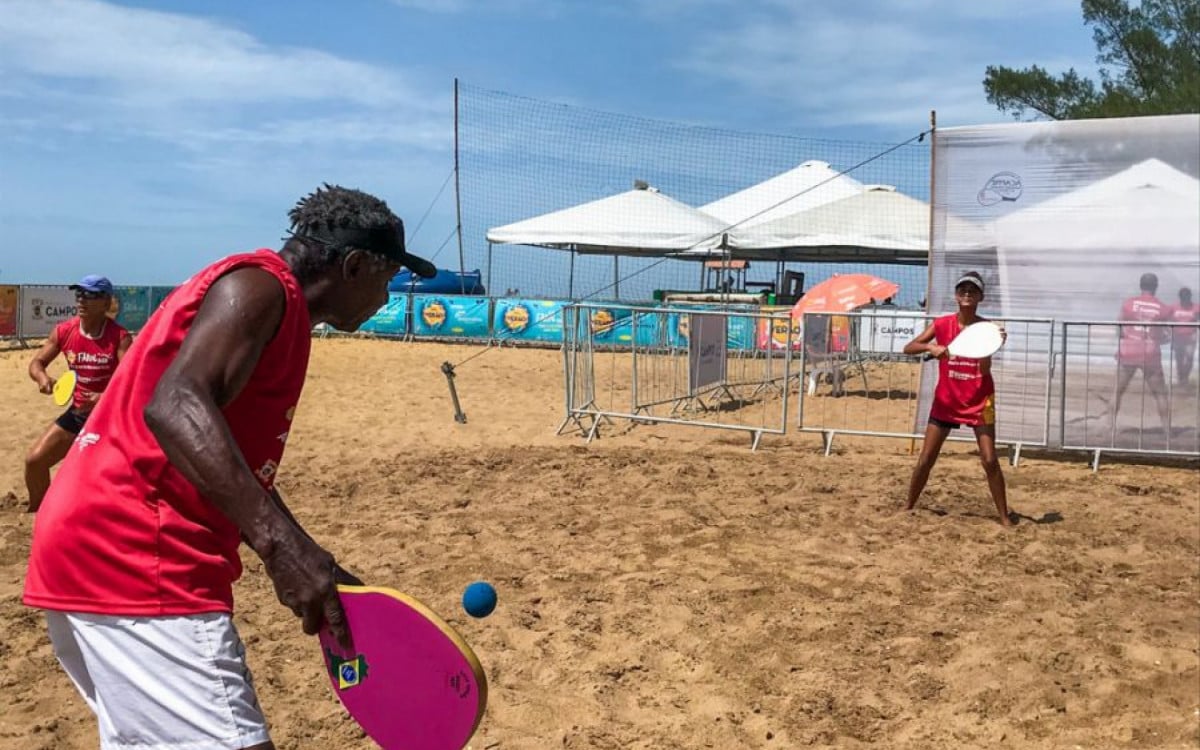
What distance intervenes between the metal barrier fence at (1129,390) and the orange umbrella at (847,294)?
4.89 m

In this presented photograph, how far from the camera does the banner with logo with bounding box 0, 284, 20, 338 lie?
64.3 ft

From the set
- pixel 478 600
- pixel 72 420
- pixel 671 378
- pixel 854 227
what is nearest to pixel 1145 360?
pixel 671 378

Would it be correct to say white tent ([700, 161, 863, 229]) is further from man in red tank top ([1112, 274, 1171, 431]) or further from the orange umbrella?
man in red tank top ([1112, 274, 1171, 431])

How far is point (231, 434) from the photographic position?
6.48ft

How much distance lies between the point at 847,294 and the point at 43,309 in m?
15.3

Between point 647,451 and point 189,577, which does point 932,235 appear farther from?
point 189,577

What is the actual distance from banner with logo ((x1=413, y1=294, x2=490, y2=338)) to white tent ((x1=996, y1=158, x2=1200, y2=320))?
14412mm

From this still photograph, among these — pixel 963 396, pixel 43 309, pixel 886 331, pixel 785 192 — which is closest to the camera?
pixel 963 396

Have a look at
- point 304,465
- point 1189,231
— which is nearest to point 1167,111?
point 1189,231

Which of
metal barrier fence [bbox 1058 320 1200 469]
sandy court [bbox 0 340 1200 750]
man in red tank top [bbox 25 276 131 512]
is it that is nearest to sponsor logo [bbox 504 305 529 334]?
sandy court [bbox 0 340 1200 750]

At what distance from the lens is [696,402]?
14016mm

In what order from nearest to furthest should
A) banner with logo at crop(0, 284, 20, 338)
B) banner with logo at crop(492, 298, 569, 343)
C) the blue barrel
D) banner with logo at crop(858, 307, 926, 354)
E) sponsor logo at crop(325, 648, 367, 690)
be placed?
sponsor logo at crop(325, 648, 367, 690)
banner with logo at crop(858, 307, 926, 354)
banner with logo at crop(0, 284, 20, 338)
banner with logo at crop(492, 298, 569, 343)
the blue barrel

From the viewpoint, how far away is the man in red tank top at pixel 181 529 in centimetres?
194

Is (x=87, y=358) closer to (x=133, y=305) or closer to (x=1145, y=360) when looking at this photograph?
(x=1145, y=360)
